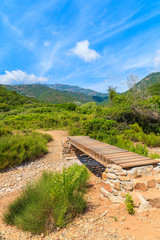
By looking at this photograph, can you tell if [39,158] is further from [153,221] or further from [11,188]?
[153,221]

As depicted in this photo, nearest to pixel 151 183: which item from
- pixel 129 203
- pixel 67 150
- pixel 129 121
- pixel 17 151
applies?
pixel 129 203

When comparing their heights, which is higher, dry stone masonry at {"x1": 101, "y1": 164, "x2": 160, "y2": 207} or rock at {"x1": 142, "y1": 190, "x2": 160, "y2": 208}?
dry stone masonry at {"x1": 101, "y1": 164, "x2": 160, "y2": 207}

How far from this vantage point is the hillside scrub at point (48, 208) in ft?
6.48

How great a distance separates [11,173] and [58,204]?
309 cm

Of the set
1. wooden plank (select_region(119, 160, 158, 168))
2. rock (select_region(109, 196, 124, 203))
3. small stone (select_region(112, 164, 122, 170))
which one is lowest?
rock (select_region(109, 196, 124, 203))

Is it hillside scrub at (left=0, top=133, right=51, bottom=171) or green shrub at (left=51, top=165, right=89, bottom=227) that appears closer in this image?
green shrub at (left=51, top=165, right=89, bottom=227)

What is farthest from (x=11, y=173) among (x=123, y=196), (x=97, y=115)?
(x=97, y=115)

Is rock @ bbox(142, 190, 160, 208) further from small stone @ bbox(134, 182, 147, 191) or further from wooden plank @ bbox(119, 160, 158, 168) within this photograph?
wooden plank @ bbox(119, 160, 158, 168)

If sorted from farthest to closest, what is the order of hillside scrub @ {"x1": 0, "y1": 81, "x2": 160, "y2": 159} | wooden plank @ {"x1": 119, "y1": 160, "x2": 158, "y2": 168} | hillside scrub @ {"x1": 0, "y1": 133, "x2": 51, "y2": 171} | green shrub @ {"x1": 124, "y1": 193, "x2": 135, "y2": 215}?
hillside scrub @ {"x1": 0, "y1": 81, "x2": 160, "y2": 159} → hillside scrub @ {"x1": 0, "y1": 133, "x2": 51, "y2": 171} → wooden plank @ {"x1": 119, "y1": 160, "x2": 158, "y2": 168} → green shrub @ {"x1": 124, "y1": 193, "x2": 135, "y2": 215}

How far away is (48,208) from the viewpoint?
205 cm

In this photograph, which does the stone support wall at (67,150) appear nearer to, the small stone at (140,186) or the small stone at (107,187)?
the small stone at (107,187)

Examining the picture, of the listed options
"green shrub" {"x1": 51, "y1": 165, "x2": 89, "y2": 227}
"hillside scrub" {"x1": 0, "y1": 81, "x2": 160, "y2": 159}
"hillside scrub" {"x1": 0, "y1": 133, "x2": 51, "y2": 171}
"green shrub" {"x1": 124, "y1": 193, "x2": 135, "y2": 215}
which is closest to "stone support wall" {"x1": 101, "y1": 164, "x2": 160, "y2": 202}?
"green shrub" {"x1": 124, "y1": 193, "x2": 135, "y2": 215}

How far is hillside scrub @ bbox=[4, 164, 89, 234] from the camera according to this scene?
1974 millimetres

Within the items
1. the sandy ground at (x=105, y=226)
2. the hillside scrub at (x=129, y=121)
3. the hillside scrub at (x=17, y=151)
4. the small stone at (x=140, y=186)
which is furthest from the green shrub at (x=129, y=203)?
the hillside scrub at (x=129, y=121)
